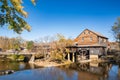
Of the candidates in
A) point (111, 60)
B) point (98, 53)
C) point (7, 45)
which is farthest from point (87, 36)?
point (7, 45)

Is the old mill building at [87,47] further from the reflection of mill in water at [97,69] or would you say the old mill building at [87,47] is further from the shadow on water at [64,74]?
the shadow on water at [64,74]

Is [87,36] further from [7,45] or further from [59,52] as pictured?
[7,45]

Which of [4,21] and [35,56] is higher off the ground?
[4,21]

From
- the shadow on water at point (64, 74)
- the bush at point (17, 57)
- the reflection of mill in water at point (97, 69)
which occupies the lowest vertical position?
the reflection of mill in water at point (97, 69)

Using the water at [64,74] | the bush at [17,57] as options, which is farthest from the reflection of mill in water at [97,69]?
the bush at [17,57]

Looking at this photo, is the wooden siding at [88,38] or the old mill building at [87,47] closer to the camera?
the old mill building at [87,47]

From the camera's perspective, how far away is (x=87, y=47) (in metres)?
48.5

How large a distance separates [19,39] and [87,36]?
4863 centimetres

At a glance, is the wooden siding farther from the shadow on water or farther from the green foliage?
the green foliage

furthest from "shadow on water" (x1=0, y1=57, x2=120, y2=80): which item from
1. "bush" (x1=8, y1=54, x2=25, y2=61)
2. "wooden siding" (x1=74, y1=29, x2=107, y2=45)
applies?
"wooden siding" (x1=74, y1=29, x2=107, y2=45)

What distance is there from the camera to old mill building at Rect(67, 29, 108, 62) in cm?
4599

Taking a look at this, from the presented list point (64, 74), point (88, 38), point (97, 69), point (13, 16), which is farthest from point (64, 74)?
point (88, 38)

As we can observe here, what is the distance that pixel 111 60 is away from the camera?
4412 centimetres

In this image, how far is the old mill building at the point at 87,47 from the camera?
1811 inches
